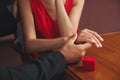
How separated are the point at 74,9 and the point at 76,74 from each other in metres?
0.63

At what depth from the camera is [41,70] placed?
0.91 m

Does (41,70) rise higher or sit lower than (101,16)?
higher

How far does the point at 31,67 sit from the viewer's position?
3.02 feet

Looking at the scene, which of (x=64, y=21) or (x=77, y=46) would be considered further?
(x=64, y=21)

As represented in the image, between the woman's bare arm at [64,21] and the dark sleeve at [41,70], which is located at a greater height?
the woman's bare arm at [64,21]

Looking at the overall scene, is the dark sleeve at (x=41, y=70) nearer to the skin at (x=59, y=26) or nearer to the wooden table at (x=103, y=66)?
the wooden table at (x=103, y=66)

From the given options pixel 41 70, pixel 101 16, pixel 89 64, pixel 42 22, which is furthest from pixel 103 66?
pixel 101 16

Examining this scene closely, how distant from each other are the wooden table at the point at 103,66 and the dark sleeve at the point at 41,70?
0.19 feet

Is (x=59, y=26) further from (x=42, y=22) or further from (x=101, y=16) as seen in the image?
(x=101, y=16)

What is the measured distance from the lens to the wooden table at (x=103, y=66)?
931 millimetres

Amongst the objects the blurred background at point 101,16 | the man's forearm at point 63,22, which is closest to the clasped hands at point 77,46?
the man's forearm at point 63,22

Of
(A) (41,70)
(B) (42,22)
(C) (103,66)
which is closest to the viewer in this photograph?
(A) (41,70)

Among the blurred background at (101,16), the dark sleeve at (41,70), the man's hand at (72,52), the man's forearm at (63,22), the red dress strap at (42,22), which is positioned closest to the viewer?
the dark sleeve at (41,70)

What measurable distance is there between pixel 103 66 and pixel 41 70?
0.88 ft
